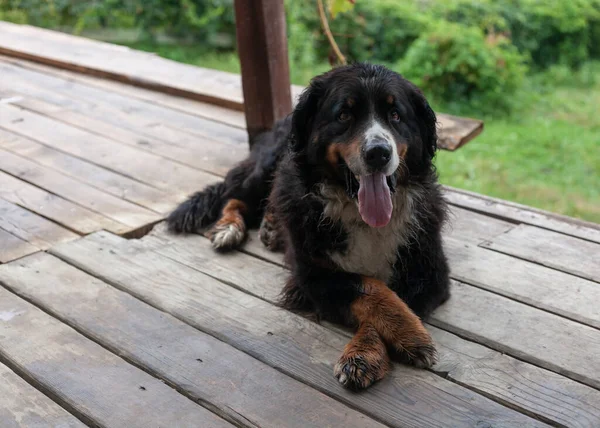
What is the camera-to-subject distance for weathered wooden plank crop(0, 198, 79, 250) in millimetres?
3596

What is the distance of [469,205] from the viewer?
156 inches

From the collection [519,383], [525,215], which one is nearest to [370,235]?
[519,383]

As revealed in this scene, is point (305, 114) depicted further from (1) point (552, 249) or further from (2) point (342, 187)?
(1) point (552, 249)

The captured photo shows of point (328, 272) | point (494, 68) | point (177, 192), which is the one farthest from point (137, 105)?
point (494, 68)

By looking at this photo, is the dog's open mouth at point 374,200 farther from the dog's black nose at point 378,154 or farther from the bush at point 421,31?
the bush at point 421,31

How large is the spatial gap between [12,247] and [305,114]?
1.60 metres

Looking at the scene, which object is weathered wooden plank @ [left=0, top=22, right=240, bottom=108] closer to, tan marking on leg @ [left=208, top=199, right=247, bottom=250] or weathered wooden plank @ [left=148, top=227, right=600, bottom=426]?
tan marking on leg @ [left=208, top=199, right=247, bottom=250]

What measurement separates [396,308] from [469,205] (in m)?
1.47

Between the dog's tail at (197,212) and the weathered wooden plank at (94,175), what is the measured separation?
0.24 m

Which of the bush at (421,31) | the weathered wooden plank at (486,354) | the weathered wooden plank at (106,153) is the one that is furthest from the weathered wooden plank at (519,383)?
the bush at (421,31)

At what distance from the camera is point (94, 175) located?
4441 millimetres

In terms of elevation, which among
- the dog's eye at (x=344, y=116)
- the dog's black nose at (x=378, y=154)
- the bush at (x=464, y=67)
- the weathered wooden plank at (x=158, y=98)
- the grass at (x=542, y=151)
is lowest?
the grass at (x=542, y=151)

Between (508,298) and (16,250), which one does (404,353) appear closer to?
(508,298)

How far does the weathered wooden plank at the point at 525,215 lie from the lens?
363cm
